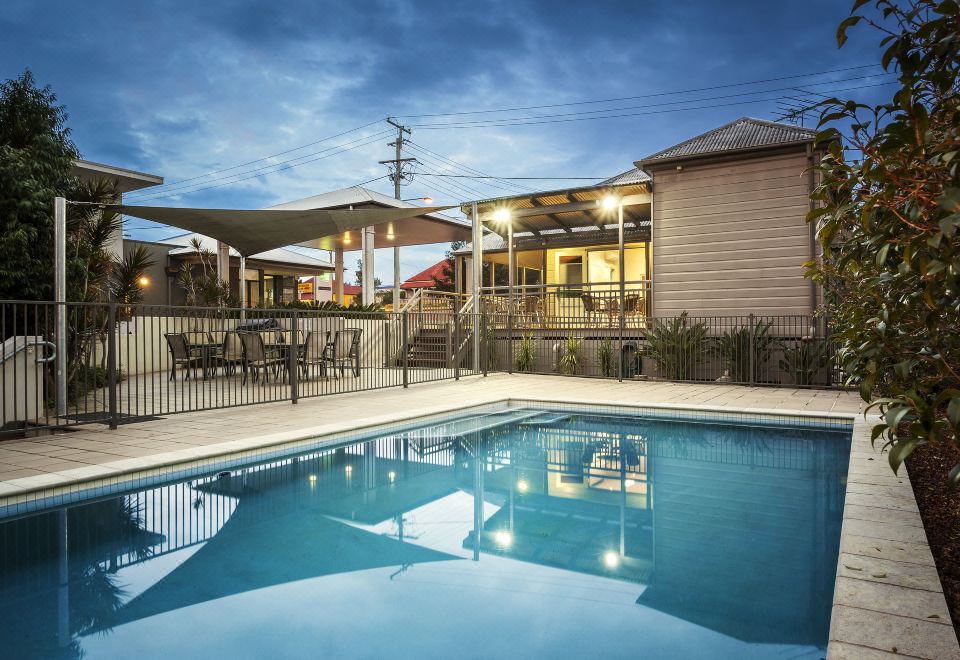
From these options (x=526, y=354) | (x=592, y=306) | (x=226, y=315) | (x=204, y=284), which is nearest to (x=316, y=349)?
(x=226, y=315)

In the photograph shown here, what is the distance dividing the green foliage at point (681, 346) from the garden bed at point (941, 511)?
628 cm

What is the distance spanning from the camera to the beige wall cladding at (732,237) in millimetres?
11664

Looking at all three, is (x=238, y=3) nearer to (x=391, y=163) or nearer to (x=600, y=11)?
(x=391, y=163)

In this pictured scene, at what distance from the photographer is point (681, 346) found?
11.8 meters

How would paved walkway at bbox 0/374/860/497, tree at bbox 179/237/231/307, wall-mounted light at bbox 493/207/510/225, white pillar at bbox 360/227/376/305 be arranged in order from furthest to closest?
white pillar at bbox 360/227/376/305
tree at bbox 179/237/231/307
wall-mounted light at bbox 493/207/510/225
paved walkway at bbox 0/374/860/497

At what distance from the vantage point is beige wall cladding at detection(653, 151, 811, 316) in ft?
38.3

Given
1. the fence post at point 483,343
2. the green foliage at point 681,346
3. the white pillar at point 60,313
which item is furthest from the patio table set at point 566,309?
the white pillar at point 60,313

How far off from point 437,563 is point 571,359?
9956 millimetres

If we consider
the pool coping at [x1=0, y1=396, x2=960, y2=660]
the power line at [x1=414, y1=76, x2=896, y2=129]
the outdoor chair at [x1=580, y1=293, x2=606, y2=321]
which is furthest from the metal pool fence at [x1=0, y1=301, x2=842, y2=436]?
the power line at [x1=414, y1=76, x2=896, y2=129]

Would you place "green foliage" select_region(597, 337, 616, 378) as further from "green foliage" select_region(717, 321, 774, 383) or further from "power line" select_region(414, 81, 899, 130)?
"power line" select_region(414, 81, 899, 130)

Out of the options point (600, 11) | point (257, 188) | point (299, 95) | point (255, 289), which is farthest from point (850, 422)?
point (257, 188)

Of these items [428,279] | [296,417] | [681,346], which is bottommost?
[296,417]

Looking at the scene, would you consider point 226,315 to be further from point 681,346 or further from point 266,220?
point 681,346

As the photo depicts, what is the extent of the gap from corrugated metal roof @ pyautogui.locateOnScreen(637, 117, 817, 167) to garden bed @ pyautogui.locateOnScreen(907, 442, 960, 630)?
7886 mm
